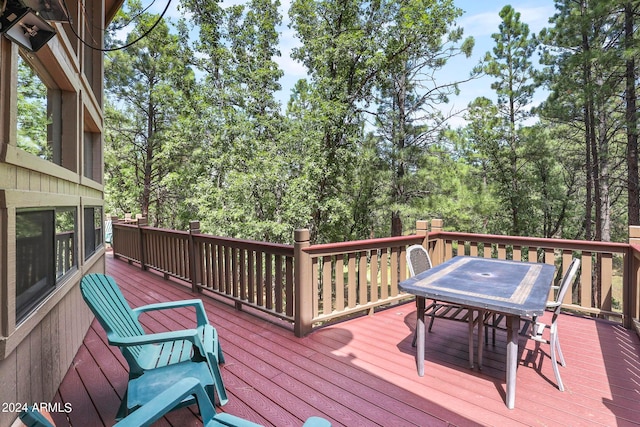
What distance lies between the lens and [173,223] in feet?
55.8

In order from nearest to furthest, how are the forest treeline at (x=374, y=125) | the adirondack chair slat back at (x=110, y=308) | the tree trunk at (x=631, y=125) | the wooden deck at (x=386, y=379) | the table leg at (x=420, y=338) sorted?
the adirondack chair slat back at (x=110, y=308) < the wooden deck at (x=386, y=379) < the table leg at (x=420, y=338) < the tree trunk at (x=631, y=125) < the forest treeline at (x=374, y=125)

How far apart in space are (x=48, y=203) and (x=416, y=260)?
300 centimetres

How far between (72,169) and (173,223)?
592 inches

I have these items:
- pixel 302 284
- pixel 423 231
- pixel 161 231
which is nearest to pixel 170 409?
pixel 302 284

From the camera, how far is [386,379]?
2.41 meters

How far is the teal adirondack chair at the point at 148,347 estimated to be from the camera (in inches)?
69.4

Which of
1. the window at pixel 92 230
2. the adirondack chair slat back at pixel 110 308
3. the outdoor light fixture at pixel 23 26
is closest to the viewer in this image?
the outdoor light fixture at pixel 23 26

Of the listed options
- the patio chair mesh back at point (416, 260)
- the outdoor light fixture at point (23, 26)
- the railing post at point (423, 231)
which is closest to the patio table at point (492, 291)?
the patio chair mesh back at point (416, 260)

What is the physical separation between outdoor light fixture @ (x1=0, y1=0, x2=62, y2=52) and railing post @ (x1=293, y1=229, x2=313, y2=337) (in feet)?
7.22

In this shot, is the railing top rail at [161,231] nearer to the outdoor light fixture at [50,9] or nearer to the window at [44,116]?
the window at [44,116]

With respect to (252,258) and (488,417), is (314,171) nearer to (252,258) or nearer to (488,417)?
(252,258)

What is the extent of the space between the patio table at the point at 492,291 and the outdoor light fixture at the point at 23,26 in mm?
2624

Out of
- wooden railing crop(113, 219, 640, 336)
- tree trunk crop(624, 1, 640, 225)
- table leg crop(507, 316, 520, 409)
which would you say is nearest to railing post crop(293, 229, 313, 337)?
wooden railing crop(113, 219, 640, 336)

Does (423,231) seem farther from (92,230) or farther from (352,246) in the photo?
(92,230)
